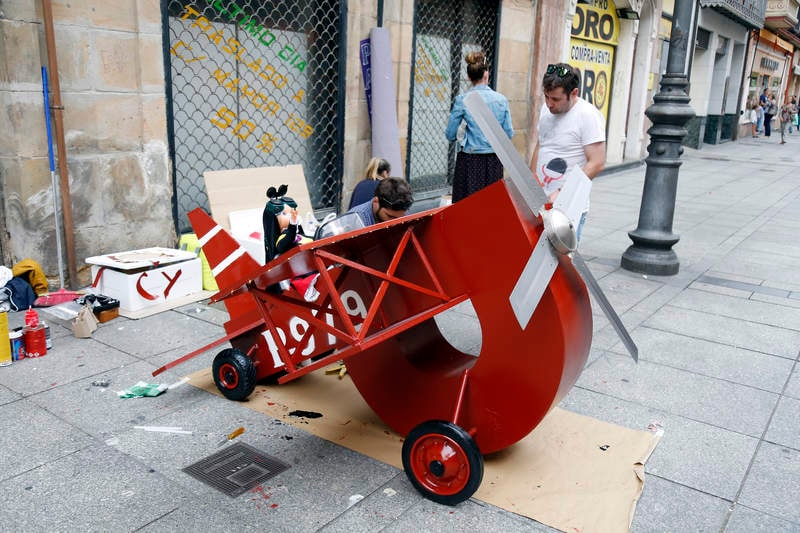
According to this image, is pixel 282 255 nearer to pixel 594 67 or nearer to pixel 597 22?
pixel 597 22

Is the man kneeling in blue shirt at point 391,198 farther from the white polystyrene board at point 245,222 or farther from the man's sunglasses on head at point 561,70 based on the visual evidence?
the white polystyrene board at point 245,222

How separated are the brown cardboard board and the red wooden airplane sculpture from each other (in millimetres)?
2953

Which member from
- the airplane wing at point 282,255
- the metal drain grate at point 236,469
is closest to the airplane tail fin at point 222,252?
the airplane wing at point 282,255

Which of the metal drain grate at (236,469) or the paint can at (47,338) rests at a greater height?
the paint can at (47,338)

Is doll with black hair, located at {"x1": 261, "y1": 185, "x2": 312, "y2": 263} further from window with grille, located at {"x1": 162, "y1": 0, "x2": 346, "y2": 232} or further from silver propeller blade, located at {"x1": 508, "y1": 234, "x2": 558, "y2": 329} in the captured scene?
window with grille, located at {"x1": 162, "y1": 0, "x2": 346, "y2": 232}

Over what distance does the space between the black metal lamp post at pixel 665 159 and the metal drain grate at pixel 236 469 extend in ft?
16.8

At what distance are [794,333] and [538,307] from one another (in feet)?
12.2

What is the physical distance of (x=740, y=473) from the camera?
339 centimetres

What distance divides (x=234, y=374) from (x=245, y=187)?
3090mm

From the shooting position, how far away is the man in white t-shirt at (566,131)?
4.70 meters

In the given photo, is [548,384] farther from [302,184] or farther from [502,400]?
[302,184]

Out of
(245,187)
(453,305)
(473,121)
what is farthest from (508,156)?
(245,187)

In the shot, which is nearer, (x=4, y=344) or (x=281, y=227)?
(x=281, y=227)

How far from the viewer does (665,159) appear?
7078mm
